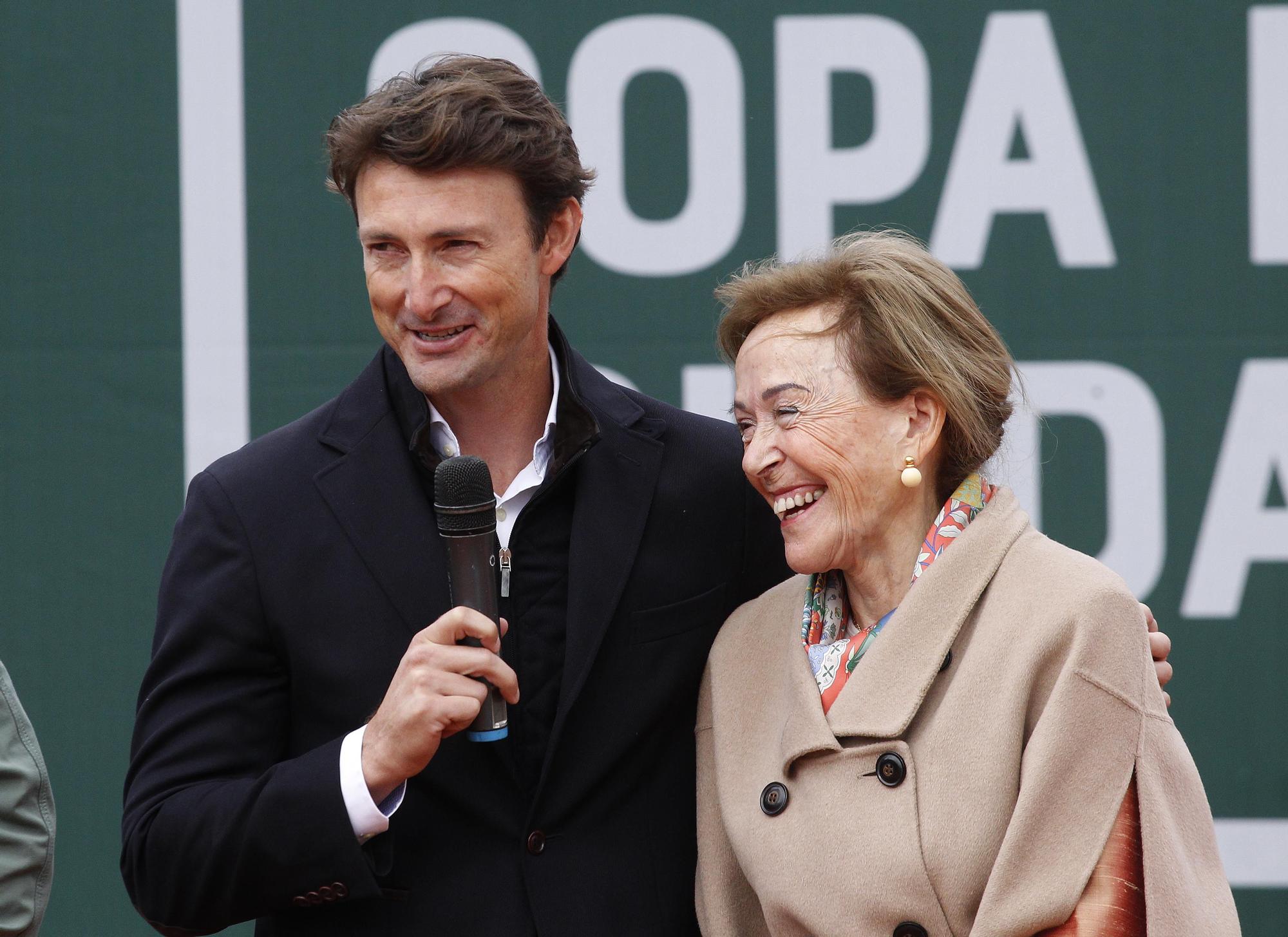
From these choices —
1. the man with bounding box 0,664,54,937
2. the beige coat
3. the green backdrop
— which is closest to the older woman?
the beige coat

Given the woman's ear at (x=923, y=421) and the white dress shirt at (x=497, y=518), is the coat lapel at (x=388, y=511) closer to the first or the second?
the white dress shirt at (x=497, y=518)

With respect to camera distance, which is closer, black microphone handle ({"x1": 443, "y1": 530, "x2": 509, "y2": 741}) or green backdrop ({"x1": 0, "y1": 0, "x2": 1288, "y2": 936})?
black microphone handle ({"x1": 443, "y1": 530, "x2": 509, "y2": 741})

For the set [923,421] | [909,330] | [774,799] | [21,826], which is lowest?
[21,826]

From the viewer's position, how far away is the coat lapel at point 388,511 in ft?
6.95

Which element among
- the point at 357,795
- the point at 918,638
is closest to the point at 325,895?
the point at 357,795

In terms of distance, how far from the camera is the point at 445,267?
2123mm

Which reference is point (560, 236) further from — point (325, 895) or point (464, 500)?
point (325, 895)

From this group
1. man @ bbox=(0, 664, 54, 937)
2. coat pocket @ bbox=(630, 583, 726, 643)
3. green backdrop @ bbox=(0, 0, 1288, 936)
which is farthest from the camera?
green backdrop @ bbox=(0, 0, 1288, 936)

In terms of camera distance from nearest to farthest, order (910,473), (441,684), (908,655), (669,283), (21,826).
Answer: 1. (441,684)
2. (908,655)
3. (910,473)
4. (21,826)
5. (669,283)

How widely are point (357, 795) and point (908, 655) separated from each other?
2.49 feet

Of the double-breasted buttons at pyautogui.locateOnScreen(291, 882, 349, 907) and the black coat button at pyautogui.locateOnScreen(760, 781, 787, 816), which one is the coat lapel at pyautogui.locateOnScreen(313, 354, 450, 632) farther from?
the black coat button at pyautogui.locateOnScreen(760, 781, 787, 816)

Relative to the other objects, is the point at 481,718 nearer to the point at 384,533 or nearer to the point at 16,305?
the point at 384,533

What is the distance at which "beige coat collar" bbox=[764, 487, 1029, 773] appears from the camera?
79.6 inches

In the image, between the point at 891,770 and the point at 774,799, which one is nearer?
the point at 891,770
